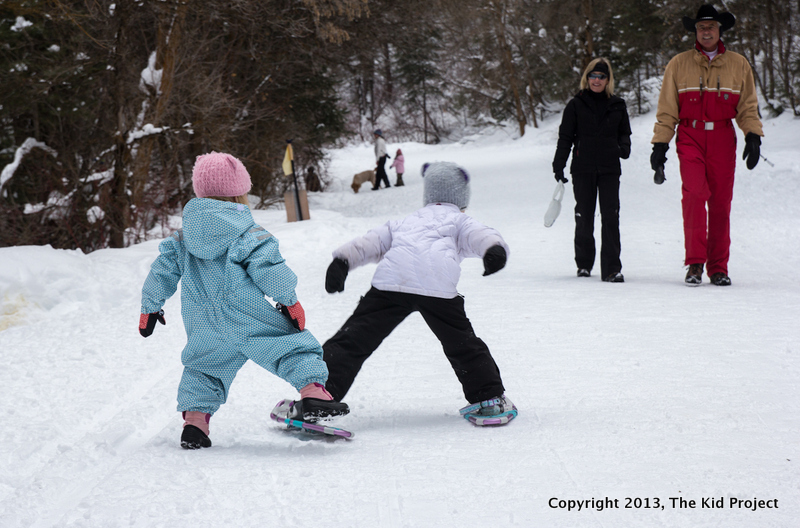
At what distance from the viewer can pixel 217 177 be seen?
10.3 feet

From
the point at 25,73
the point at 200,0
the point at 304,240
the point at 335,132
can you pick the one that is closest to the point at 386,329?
the point at 304,240

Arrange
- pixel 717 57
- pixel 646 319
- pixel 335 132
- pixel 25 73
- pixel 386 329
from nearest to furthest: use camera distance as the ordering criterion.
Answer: pixel 386 329 → pixel 646 319 → pixel 717 57 → pixel 25 73 → pixel 335 132

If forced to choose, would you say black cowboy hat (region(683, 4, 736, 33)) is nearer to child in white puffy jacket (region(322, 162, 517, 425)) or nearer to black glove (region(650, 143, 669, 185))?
black glove (region(650, 143, 669, 185))

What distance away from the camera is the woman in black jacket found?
20.8 feet

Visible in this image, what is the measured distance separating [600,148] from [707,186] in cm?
98

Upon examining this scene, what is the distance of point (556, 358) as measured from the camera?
4285 mm

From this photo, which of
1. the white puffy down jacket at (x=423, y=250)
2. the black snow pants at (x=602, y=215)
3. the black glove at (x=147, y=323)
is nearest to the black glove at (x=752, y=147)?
the black snow pants at (x=602, y=215)

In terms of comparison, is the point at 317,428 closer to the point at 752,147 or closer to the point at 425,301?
the point at 425,301

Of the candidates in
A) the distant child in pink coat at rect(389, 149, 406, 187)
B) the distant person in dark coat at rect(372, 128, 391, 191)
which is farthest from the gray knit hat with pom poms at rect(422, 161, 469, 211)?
the distant child in pink coat at rect(389, 149, 406, 187)

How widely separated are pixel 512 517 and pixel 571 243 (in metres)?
7.22

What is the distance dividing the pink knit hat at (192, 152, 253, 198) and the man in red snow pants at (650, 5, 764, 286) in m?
4.00

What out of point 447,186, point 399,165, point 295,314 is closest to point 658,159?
point 447,186

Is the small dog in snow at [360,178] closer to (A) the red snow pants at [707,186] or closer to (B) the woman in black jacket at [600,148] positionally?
(B) the woman in black jacket at [600,148]

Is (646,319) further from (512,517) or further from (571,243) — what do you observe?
(571,243)
